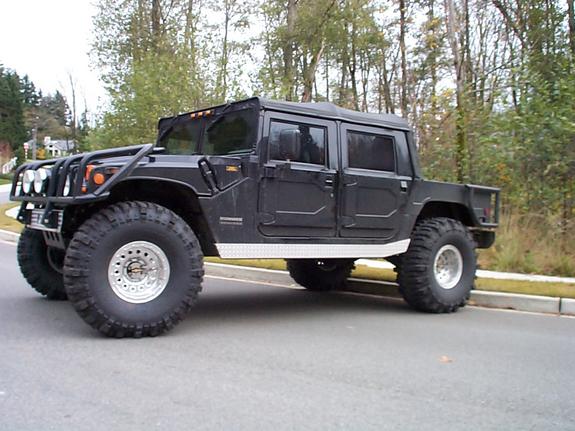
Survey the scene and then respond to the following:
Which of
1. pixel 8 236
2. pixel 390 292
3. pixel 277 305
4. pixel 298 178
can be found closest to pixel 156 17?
pixel 8 236

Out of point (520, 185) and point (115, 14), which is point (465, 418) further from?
point (115, 14)

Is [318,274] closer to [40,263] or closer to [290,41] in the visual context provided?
[40,263]

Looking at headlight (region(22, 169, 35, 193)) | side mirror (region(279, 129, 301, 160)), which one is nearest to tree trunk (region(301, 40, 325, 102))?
side mirror (region(279, 129, 301, 160))

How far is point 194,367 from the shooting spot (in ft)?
14.8

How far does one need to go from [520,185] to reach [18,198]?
9.63 metres

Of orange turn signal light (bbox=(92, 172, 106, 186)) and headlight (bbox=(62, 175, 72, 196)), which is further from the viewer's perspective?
headlight (bbox=(62, 175, 72, 196))

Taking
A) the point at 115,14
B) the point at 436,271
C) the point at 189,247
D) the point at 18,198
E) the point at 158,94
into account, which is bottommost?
the point at 436,271

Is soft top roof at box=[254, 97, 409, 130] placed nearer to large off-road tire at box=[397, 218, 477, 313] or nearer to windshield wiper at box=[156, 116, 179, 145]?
large off-road tire at box=[397, 218, 477, 313]

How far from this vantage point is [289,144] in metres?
6.21

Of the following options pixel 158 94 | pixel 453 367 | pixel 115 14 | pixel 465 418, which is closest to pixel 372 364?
pixel 453 367

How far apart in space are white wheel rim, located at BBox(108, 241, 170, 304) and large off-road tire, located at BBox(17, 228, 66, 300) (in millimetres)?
1735

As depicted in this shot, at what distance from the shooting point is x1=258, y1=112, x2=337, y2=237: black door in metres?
6.04

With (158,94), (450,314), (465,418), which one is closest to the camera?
(465,418)

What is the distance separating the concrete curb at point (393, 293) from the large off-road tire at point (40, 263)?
339cm
